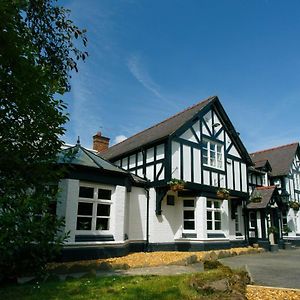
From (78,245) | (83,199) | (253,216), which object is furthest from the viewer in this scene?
(253,216)

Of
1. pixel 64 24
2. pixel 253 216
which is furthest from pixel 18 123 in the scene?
pixel 253 216

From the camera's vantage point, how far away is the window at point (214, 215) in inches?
728

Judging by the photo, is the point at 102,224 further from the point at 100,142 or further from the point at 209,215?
the point at 100,142

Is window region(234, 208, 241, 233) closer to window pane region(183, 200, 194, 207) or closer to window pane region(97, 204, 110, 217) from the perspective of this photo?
window pane region(183, 200, 194, 207)

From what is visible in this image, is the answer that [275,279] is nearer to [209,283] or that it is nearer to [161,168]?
[209,283]

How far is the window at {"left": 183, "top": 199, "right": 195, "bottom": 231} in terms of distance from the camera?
18.0 metres

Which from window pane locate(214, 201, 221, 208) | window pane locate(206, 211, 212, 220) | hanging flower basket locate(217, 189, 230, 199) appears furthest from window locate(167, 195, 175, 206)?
window pane locate(214, 201, 221, 208)

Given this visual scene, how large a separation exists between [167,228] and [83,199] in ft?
20.0

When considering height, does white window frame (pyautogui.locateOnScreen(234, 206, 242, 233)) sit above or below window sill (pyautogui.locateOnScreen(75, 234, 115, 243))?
above

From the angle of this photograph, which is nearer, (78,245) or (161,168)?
(78,245)

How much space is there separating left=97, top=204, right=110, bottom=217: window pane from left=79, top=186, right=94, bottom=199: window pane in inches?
25.7

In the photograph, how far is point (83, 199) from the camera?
44.3 feet

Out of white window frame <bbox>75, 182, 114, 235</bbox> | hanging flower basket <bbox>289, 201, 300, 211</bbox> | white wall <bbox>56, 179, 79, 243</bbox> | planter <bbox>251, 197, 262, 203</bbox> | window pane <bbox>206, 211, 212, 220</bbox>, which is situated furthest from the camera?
hanging flower basket <bbox>289, 201, 300, 211</bbox>

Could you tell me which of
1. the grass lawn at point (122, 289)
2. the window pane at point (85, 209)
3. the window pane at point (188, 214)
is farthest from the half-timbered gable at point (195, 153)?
the grass lawn at point (122, 289)
